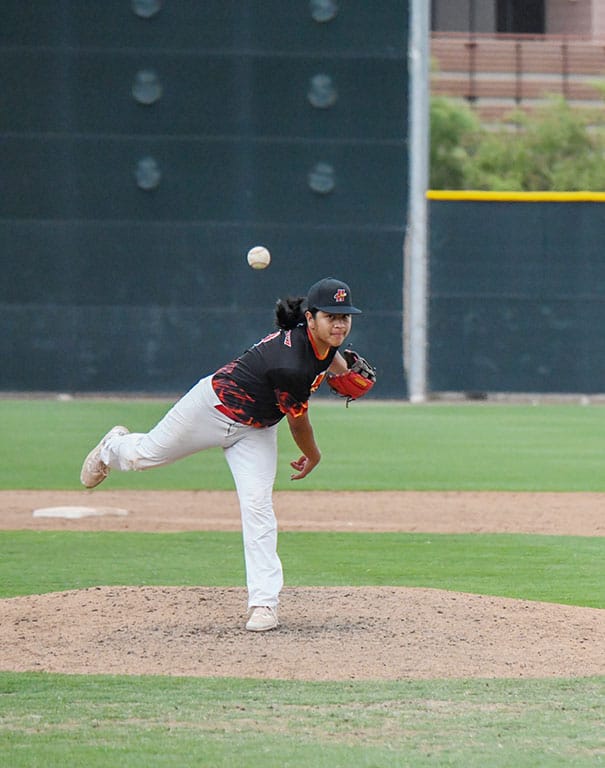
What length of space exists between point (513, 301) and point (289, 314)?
1673 cm

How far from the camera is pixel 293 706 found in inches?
185

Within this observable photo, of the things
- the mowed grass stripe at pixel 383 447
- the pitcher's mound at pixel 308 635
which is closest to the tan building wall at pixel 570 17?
the mowed grass stripe at pixel 383 447

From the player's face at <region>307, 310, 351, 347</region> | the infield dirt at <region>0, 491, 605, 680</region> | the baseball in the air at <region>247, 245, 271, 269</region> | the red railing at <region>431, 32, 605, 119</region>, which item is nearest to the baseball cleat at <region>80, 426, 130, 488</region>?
the infield dirt at <region>0, 491, 605, 680</region>

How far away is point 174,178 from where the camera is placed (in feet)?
70.4

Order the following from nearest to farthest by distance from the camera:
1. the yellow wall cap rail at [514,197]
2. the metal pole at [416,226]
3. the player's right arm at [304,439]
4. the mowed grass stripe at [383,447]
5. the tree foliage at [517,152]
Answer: the player's right arm at [304,439] < the mowed grass stripe at [383,447] < the metal pole at [416,226] < the yellow wall cap rail at [514,197] < the tree foliage at [517,152]

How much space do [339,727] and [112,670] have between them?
3.91 ft

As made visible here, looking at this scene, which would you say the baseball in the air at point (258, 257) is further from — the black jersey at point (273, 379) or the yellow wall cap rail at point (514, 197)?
the black jersey at point (273, 379)

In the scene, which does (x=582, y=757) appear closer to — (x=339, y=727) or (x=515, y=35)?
(x=339, y=727)

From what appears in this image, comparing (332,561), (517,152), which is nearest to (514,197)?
(332,561)

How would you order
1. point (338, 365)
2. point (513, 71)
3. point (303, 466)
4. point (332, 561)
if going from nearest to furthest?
point (338, 365), point (303, 466), point (332, 561), point (513, 71)

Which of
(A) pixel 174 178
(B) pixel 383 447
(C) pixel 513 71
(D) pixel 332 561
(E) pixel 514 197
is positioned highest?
(C) pixel 513 71

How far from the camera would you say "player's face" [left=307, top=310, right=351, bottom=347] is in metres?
5.58

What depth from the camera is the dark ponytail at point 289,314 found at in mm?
5824

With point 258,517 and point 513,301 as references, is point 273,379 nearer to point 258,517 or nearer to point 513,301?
point 258,517
